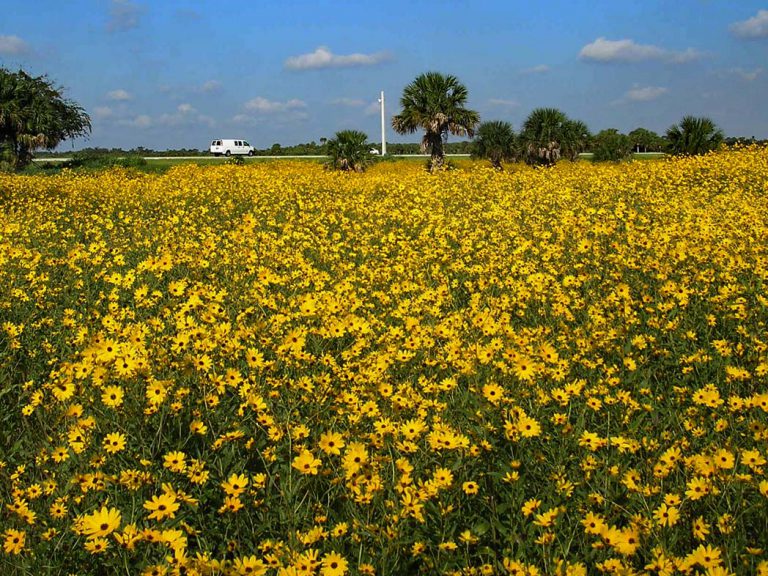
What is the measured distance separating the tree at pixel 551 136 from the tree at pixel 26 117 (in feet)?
73.7

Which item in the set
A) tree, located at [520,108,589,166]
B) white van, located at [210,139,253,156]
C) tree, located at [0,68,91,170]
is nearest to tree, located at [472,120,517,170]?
tree, located at [520,108,589,166]

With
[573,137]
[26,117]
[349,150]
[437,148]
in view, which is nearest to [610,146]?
[573,137]

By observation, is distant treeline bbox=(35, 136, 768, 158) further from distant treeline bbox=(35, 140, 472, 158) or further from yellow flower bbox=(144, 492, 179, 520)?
yellow flower bbox=(144, 492, 179, 520)

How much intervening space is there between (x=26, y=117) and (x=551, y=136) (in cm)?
2425

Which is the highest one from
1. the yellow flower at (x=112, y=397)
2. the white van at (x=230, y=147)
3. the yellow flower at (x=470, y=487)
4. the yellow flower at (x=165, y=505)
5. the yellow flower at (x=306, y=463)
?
the white van at (x=230, y=147)

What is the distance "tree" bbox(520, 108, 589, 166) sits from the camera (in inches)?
1099

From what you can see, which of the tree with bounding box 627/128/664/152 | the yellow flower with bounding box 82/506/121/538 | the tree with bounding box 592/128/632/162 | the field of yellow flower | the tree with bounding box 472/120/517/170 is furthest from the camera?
the tree with bounding box 627/128/664/152

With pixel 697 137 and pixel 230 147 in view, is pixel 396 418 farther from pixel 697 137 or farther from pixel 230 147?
pixel 230 147

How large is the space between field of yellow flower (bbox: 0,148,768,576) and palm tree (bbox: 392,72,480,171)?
20909 mm

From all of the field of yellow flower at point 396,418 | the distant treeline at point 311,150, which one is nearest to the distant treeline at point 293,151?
the distant treeline at point 311,150

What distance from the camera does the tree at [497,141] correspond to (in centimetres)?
2897

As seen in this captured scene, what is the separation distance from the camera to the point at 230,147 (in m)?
57.1

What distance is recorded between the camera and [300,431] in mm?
2457

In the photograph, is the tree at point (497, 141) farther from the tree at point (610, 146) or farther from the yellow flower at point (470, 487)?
the yellow flower at point (470, 487)
